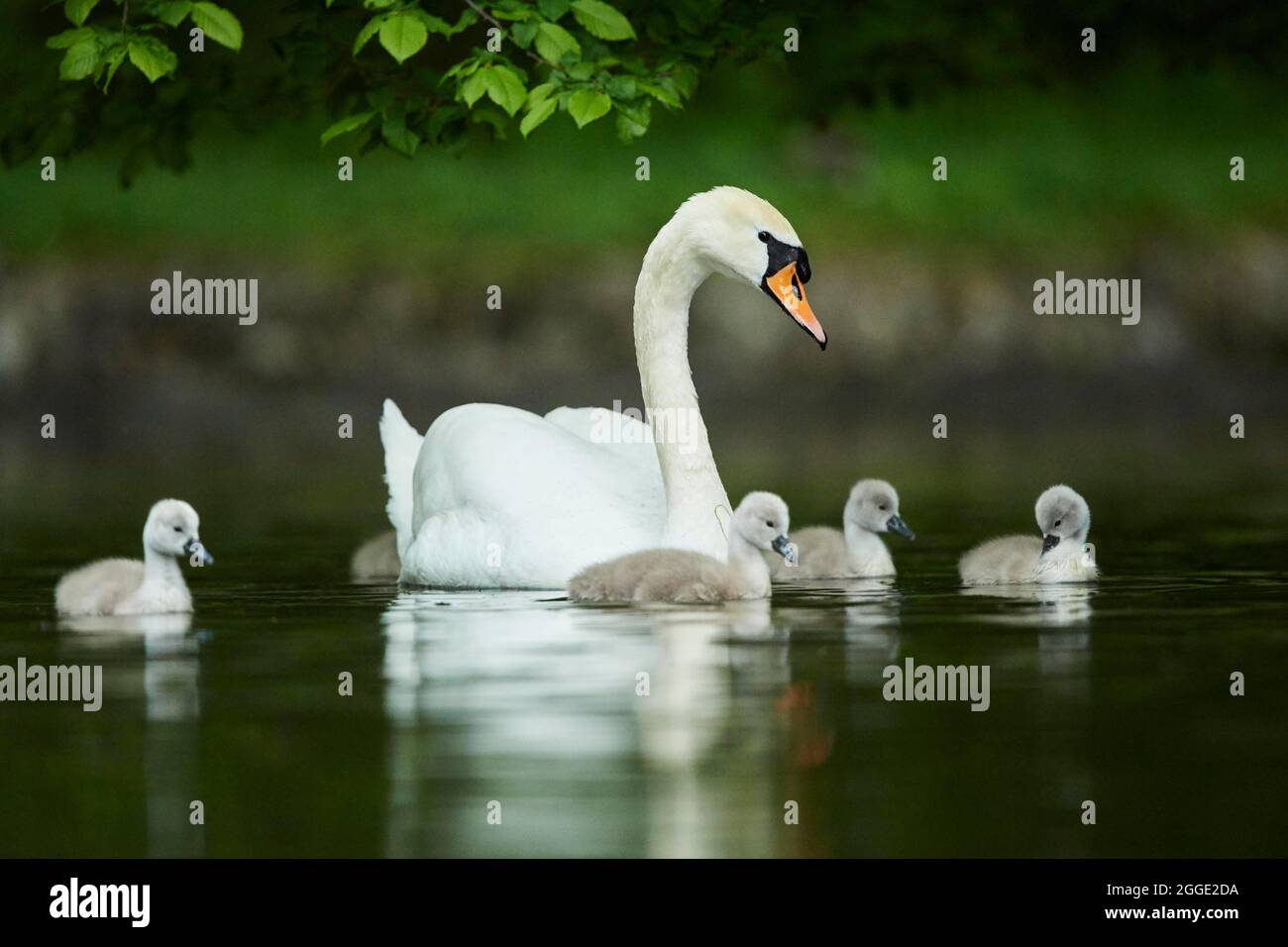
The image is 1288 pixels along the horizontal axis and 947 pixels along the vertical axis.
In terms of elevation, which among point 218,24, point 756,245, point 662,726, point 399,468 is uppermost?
point 218,24

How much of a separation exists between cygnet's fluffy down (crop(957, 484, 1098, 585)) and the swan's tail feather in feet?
8.98

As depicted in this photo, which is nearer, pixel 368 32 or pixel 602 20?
pixel 368 32

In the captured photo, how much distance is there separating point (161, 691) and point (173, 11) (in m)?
3.57

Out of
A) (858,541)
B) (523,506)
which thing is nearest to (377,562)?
(523,506)

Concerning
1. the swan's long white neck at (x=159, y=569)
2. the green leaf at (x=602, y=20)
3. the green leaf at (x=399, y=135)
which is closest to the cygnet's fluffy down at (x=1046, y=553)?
the green leaf at (x=602, y=20)

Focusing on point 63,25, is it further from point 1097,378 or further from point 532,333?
point 1097,378

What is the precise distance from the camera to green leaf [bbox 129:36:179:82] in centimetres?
1081

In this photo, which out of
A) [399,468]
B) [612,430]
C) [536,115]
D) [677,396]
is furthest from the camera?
[399,468]

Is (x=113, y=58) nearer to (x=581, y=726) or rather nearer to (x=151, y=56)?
(x=151, y=56)

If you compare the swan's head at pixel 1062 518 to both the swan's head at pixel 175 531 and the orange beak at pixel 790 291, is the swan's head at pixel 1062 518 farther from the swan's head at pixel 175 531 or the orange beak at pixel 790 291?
the swan's head at pixel 175 531

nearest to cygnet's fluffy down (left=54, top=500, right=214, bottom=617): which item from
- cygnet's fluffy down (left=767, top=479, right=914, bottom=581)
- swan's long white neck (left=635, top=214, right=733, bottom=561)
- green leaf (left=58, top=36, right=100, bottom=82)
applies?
green leaf (left=58, top=36, right=100, bottom=82)

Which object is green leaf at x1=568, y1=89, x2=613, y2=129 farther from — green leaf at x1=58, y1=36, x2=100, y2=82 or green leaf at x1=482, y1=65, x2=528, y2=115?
green leaf at x1=58, y1=36, x2=100, y2=82

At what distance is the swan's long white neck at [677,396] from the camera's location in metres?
10.9

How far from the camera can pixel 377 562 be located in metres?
12.7
